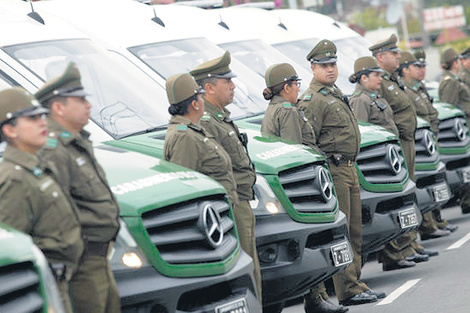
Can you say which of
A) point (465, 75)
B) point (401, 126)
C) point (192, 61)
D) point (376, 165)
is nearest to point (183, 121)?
point (192, 61)

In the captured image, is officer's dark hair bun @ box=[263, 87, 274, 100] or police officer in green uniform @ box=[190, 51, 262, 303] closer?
police officer in green uniform @ box=[190, 51, 262, 303]

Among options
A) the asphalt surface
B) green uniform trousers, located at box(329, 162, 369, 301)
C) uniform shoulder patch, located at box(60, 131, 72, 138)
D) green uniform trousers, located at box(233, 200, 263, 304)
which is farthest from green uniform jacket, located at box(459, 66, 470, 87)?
uniform shoulder patch, located at box(60, 131, 72, 138)

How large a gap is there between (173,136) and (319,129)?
2.78 meters

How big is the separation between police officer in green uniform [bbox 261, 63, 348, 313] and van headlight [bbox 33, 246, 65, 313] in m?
4.39

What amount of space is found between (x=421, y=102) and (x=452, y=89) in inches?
83.3

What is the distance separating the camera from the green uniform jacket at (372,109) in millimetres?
11828

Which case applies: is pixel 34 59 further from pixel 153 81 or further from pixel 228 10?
pixel 228 10

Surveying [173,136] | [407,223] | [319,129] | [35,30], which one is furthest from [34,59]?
[407,223]

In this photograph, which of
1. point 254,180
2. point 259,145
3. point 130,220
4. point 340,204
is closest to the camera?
point 130,220

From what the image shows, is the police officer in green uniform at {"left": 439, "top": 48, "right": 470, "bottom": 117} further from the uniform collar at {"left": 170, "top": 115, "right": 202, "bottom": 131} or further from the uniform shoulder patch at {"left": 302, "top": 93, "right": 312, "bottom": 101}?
the uniform collar at {"left": 170, "top": 115, "right": 202, "bottom": 131}

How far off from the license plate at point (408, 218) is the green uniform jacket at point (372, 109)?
1108 mm

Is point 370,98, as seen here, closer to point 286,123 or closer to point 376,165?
point 376,165

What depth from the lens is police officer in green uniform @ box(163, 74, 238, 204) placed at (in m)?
7.86

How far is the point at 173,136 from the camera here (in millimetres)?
7891
